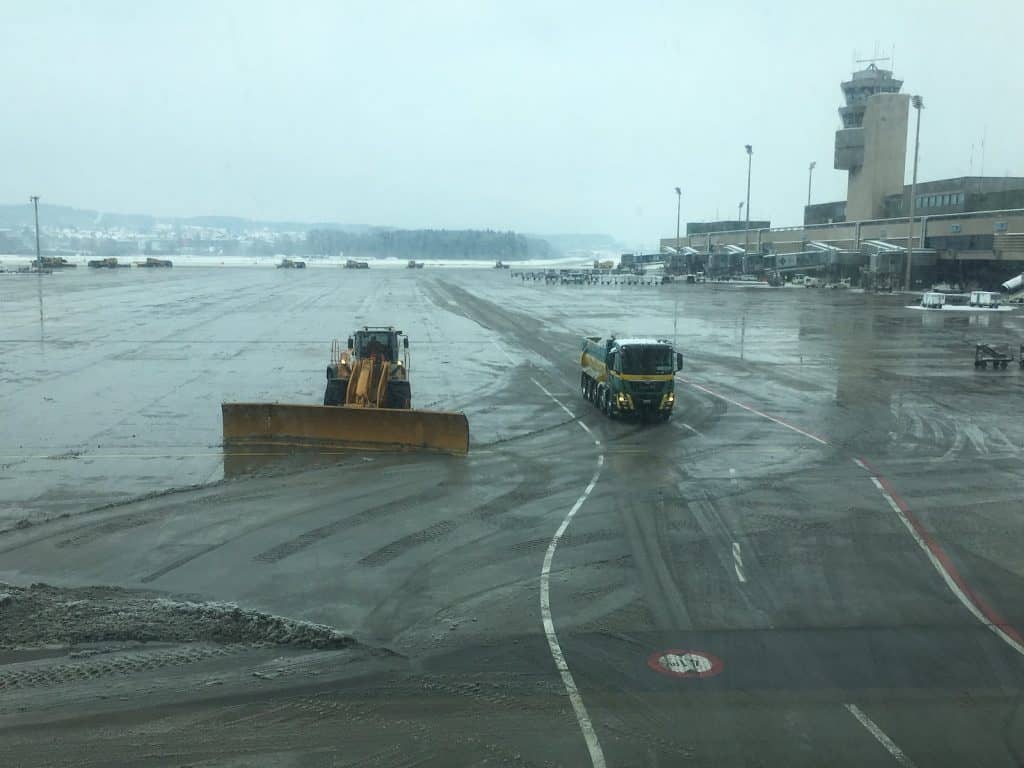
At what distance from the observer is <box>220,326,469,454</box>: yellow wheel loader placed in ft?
73.4

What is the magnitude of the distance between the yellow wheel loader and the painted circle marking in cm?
1159

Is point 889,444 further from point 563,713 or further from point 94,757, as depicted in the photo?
point 94,757

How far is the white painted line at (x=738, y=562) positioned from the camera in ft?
45.4

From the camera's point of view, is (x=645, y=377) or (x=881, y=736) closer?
(x=881, y=736)

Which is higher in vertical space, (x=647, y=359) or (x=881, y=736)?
(x=647, y=359)

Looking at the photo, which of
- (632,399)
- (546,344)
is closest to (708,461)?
(632,399)

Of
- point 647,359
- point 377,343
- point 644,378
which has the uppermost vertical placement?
point 377,343

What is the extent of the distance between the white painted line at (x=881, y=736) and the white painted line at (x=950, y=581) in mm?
3036

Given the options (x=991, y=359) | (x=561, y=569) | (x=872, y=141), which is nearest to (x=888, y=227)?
(x=872, y=141)

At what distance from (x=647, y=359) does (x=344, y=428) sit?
8.90 m

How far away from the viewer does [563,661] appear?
35.7 ft

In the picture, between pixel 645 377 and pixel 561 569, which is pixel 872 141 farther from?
pixel 561 569

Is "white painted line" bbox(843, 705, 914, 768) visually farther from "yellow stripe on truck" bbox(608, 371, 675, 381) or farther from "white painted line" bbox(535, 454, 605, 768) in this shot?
"yellow stripe on truck" bbox(608, 371, 675, 381)

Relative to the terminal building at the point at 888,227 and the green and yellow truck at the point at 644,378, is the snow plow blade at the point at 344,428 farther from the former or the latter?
the terminal building at the point at 888,227
